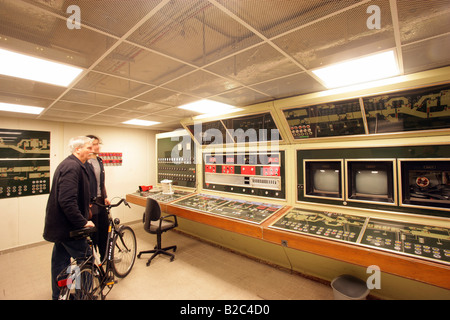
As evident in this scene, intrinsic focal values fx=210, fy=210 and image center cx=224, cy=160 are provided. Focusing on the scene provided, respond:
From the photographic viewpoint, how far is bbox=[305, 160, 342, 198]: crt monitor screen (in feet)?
8.07

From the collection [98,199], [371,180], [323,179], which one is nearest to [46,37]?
[98,199]

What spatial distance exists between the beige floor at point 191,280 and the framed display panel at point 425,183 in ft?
4.41

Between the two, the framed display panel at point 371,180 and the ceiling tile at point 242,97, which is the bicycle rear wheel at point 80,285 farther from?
the framed display panel at point 371,180

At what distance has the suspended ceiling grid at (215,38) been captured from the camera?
114cm

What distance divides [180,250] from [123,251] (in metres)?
0.90

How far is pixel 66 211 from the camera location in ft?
6.13

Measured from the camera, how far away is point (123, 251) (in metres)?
3.09

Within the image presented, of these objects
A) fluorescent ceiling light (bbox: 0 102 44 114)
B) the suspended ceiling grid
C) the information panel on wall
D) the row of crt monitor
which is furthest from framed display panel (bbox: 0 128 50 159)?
the row of crt monitor

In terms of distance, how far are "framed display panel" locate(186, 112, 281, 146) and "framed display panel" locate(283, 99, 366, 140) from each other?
277 mm

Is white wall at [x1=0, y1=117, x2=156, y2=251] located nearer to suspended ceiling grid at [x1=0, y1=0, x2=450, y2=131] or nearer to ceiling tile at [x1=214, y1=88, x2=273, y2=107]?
suspended ceiling grid at [x1=0, y1=0, x2=450, y2=131]

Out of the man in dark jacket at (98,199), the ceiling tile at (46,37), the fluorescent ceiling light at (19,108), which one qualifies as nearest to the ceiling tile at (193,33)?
the ceiling tile at (46,37)

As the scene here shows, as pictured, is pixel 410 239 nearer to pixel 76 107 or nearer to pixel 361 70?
pixel 361 70
